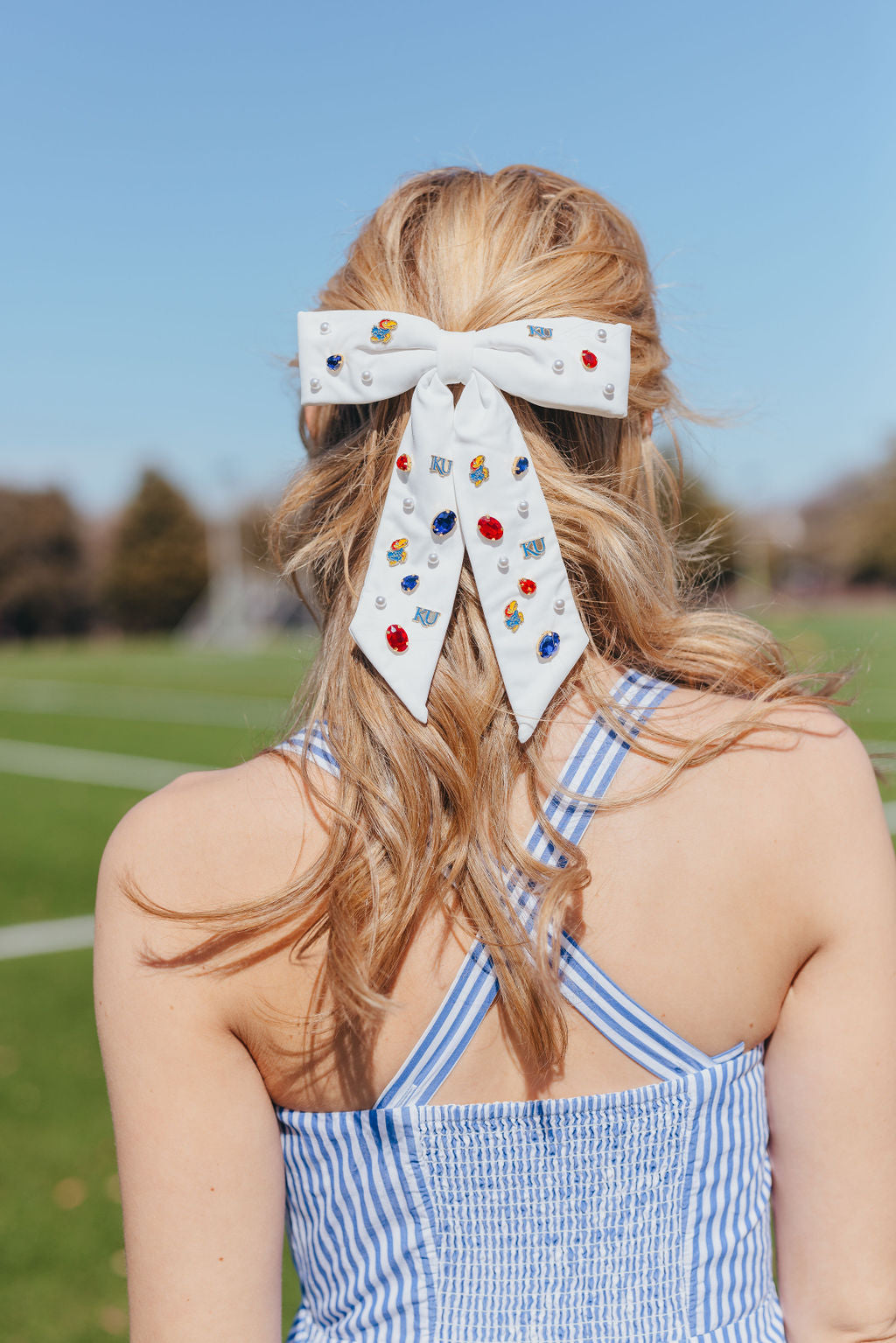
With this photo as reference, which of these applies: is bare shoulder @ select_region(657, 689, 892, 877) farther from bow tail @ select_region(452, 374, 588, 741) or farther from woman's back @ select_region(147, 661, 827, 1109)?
bow tail @ select_region(452, 374, 588, 741)

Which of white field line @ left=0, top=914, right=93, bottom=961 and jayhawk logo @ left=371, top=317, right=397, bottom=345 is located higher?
jayhawk logo @ left=371, top=317, right=397, bottom=345

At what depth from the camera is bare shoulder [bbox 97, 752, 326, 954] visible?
1.37m

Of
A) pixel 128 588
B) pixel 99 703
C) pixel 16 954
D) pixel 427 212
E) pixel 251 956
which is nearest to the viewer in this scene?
pixel 251 956

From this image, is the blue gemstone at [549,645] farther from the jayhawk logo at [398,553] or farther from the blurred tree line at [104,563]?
the blurred tree line at [104,563]

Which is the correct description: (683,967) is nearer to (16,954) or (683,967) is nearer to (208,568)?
(16,954)

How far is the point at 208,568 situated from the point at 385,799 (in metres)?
59.9

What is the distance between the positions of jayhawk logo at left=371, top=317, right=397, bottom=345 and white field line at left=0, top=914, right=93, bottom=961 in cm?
661

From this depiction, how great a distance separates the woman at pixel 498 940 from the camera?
1.39 metres

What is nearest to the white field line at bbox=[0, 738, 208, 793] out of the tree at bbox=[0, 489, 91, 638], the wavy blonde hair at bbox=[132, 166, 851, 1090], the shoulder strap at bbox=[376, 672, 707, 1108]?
the wavy blonde hair at bbox=[132, 166, 851, 1090]

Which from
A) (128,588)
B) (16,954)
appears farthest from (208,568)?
(16,954)

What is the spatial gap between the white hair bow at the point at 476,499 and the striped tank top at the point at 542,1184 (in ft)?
0.44

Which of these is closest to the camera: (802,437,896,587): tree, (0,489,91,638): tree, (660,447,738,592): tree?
(660,447,738,592): tree

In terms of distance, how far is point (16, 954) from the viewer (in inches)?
287

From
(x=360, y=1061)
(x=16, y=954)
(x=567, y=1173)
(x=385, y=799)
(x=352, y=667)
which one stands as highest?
(x=352, y=667)
